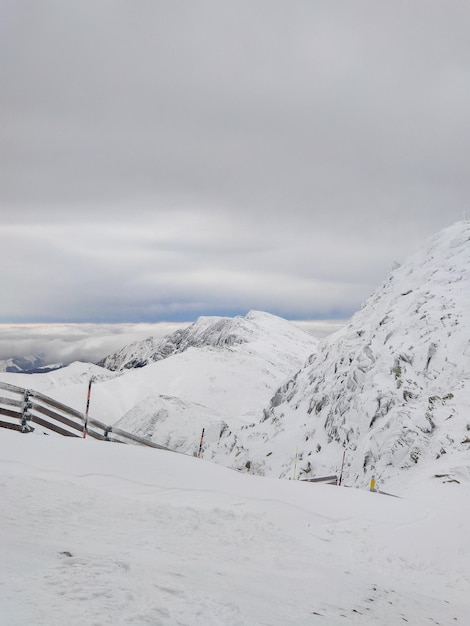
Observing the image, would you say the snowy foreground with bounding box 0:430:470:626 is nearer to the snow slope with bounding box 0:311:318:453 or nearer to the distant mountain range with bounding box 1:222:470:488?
the distant mountain range with bounding box 1:222:470:488

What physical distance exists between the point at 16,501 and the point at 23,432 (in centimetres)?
573

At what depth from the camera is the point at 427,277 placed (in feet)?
160

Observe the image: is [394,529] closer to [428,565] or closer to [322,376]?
[428,565]

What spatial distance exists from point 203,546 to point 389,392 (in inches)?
1173

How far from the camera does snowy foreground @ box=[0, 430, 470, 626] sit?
18.7 ft

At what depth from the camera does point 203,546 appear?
9.27 metres

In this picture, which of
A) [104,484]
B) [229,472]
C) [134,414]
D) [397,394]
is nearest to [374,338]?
[397,394]

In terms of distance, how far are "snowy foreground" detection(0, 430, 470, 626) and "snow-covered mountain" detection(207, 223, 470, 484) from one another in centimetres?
857

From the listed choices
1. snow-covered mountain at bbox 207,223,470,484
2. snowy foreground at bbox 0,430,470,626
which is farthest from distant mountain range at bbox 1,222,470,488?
snowy foreground at bbox 0,430,470,626

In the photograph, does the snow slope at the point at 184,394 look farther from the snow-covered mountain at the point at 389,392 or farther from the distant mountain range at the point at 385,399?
the snow-covered mountain at the point at 389,392

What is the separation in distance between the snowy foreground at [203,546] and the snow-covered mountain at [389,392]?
857cm

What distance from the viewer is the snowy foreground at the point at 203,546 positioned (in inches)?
224

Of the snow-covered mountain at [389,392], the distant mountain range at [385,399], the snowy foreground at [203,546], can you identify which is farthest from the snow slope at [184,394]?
the snowy foreground at [203,546]

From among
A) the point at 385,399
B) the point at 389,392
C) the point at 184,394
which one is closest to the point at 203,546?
the point at 385,399
